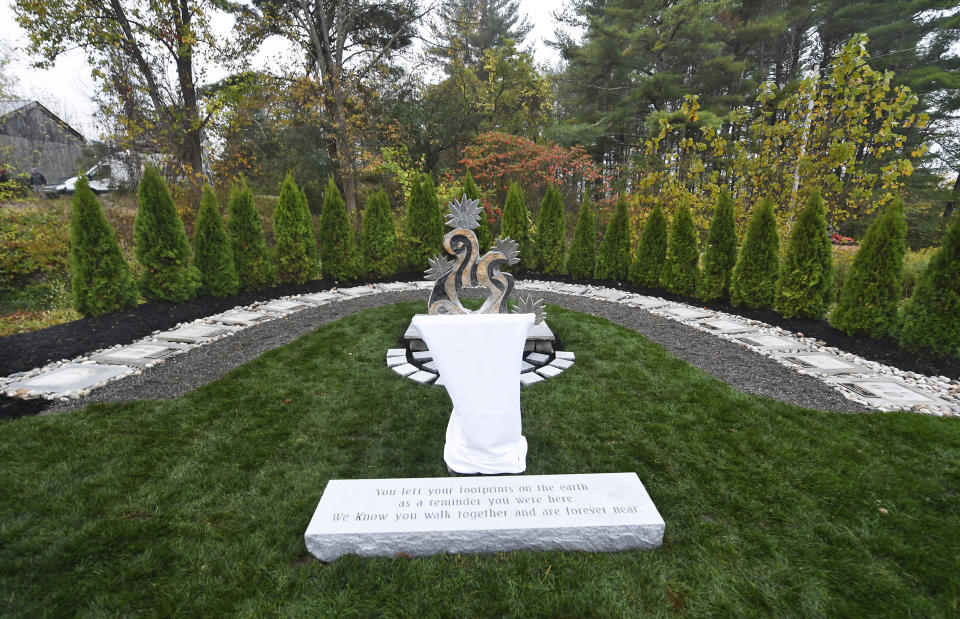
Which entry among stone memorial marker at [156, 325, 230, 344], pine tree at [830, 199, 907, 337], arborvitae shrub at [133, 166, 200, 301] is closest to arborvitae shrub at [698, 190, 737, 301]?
pine tree at [830, 199, 907, 337]

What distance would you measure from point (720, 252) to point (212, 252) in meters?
8.04

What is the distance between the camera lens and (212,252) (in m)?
6.43

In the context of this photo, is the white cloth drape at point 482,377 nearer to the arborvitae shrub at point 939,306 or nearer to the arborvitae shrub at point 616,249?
the arborvitae shrub at point 939,306

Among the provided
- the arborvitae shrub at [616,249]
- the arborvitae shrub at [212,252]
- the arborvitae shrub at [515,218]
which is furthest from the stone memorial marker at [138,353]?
the arborvitae shrub at [616,249]

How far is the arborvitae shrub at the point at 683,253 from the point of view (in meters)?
6.70

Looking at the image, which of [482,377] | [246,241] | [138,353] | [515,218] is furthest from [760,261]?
[246,241]

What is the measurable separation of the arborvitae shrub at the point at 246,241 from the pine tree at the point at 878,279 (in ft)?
27.9

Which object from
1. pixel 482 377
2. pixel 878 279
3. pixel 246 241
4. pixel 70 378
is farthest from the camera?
pixel 246 241

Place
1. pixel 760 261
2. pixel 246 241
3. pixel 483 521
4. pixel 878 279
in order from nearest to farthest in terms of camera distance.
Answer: pixel 483 521 → pixel 878 279 → pixel 760 261 → pixel 246 241

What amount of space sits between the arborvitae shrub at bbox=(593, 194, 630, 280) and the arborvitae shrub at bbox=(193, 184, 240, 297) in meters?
6.69

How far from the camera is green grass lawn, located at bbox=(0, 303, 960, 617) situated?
168 centimetres

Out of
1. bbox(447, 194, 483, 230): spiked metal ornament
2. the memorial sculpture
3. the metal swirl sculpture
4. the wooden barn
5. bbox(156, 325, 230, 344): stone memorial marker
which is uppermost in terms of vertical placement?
the wooden barn

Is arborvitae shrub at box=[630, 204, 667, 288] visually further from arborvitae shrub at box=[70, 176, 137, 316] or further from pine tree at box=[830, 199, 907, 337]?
arborvitae shrub at box=[70, 176, 137, 316]

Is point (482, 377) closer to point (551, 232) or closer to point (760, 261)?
point (760, 261)
